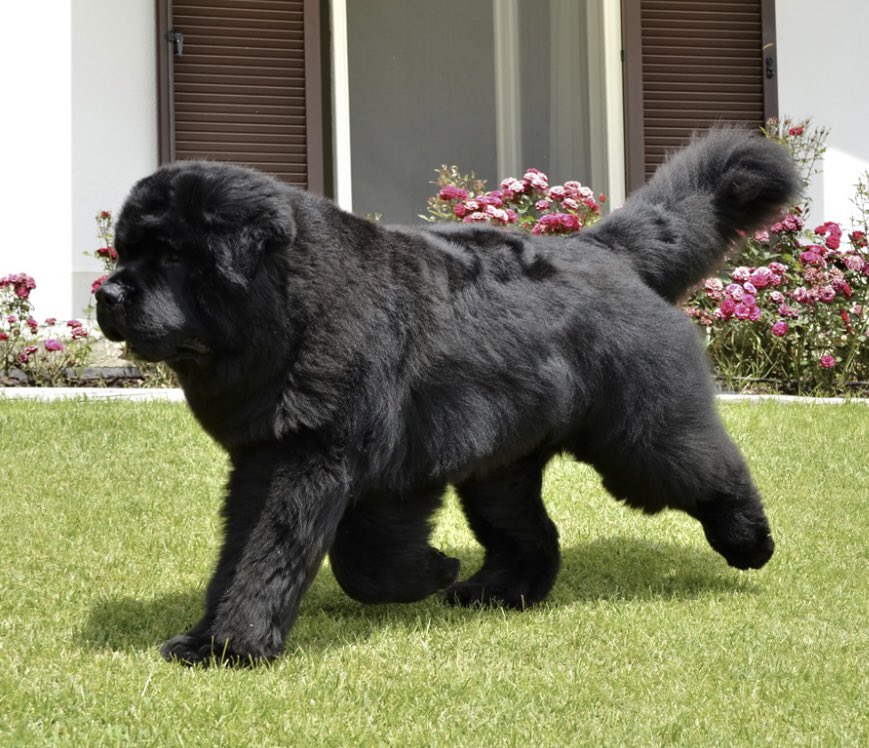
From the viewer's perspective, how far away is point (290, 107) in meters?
8.84

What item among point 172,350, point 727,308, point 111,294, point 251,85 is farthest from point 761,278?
point 111,294

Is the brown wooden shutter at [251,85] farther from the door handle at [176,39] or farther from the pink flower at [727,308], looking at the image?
the pink flower at [727,308]

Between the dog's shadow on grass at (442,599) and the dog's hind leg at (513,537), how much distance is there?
86 mm

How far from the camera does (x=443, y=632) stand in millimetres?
3590

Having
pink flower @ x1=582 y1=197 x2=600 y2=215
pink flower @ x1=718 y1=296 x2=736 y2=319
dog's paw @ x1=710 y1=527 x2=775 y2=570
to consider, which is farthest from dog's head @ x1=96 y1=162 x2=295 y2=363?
pink flower @ x1=582 y1=197 x2=600 y2=215

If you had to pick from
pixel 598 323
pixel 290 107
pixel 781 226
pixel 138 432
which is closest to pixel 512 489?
pixel 598 323

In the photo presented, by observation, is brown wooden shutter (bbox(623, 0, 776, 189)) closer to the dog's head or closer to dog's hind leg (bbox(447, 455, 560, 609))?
dog's hind leg (bbox(447, 455, 560, 609))

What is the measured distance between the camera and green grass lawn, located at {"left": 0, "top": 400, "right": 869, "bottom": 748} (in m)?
2.80

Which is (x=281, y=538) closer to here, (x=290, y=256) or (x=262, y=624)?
(x=262, y=624)

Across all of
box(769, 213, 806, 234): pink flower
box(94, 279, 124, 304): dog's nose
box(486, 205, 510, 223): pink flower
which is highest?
box(486, 205, 510, 223): pink flower

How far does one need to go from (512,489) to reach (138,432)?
7.65 ft

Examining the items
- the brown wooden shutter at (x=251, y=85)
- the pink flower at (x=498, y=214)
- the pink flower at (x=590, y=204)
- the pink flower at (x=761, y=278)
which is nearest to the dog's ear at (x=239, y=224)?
the pink flower at (x=498, y=214)

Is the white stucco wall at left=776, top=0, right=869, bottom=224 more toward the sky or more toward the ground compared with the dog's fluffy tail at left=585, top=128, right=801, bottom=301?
more toward the sky

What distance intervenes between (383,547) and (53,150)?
520 cm
